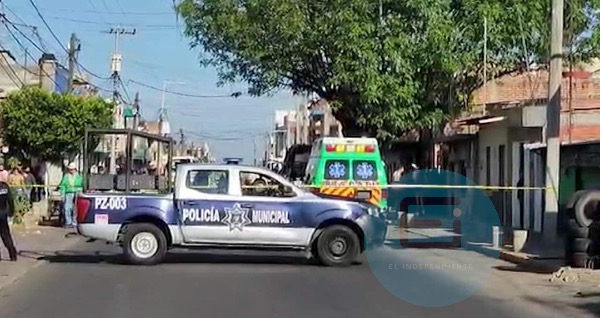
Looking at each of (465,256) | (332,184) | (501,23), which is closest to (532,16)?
(501,23)

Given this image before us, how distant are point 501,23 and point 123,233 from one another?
50.7ft

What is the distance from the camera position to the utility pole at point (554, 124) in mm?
20797

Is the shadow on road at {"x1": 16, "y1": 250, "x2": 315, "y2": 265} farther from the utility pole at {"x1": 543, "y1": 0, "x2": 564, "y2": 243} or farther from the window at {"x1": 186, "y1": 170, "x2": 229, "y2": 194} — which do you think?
the utility pole at {"x1": 543, "y1": 0, "x2": 564, "y2": 243}

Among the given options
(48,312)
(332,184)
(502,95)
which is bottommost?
(48,312)

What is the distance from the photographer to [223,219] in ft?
59.2

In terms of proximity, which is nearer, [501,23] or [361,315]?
[361,315]

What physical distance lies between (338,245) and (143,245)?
3.34m

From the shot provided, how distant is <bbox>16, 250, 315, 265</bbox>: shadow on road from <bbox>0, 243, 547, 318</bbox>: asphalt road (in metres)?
0.07

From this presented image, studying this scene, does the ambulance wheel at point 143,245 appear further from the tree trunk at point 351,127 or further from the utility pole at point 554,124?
the tree trunk at point 351,127

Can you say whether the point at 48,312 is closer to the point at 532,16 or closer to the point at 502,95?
the point at 532,16

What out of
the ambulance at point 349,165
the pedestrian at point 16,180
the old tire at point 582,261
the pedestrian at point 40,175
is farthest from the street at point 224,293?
the pedestrian at point 40,175

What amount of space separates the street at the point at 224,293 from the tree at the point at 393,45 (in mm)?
11705

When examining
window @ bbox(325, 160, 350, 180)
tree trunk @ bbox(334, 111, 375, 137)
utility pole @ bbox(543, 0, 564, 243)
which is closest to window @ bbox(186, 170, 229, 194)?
utility pole @ bbox(543, 0, 564, 243)

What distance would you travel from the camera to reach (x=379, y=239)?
18.8 meters
